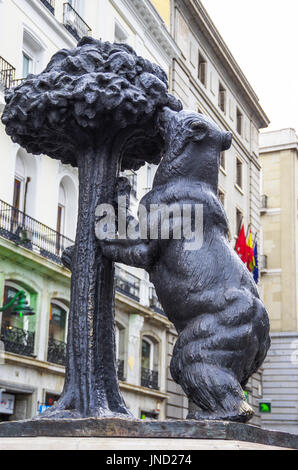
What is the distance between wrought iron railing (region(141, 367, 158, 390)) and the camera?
25.0 meters

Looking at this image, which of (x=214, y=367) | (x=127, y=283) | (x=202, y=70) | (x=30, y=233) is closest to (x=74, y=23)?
(x=30, y=233)

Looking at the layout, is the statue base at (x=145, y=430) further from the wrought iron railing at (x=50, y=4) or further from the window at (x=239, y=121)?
the window at (x=239, y=121)

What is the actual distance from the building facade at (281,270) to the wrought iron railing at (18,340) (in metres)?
18.8

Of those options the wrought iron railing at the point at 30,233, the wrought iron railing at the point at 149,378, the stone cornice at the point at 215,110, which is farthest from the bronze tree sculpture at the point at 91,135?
the stone cornice at the point at 215,110

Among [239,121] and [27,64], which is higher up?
[239,121]

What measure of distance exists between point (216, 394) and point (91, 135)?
180 cm

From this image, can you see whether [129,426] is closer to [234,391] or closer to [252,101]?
[234,391]

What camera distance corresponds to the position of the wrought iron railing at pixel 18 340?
18.2 meters

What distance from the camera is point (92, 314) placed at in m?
4.50

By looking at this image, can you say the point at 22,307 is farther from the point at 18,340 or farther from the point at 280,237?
the point at 280,237

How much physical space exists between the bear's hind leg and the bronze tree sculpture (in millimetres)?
535

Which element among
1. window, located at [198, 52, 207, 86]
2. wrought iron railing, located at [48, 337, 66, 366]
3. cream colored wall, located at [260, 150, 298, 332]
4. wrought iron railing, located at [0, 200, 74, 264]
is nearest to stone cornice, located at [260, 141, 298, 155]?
cream colored wall, located at [260, 150, 298, 332]

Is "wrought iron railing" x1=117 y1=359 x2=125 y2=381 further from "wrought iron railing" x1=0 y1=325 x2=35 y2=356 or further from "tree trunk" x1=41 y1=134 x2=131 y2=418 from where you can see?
"tree trunk" x1=41 y1=134 x2=131 y2=418
